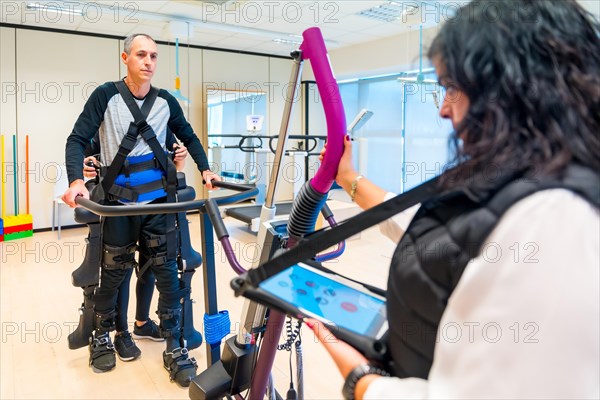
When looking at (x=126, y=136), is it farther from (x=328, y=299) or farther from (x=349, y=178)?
(x=328, y=299)

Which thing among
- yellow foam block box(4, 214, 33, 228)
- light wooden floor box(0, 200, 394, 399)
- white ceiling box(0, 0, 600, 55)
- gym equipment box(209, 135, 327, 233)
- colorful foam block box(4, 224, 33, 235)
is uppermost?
white ceiling box(0, 0, 600, 55)

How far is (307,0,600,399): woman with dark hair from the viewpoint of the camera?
65 centimetres

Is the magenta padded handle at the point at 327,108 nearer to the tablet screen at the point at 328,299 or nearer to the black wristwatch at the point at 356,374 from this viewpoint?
the tablet screen at the point at 328,299

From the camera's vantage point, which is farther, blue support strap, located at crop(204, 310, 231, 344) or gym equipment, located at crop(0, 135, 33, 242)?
gym equipment, located at crop(0, 135, 33, 242)

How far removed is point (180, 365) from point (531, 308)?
236 centimetres

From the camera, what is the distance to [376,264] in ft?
15.9

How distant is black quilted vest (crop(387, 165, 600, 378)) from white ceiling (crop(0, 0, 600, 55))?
435 centimetres

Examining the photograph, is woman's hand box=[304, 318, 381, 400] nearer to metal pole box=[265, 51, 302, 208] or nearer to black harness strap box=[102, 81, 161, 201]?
metal pole box=[265, 51, 302, 208]

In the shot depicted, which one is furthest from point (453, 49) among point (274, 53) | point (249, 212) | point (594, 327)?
point (274, 53)

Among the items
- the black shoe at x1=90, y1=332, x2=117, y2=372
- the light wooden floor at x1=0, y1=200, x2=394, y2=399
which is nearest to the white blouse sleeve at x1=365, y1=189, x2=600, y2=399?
the light wooden floor at x1=0, y1=200, x2=394, y2=399

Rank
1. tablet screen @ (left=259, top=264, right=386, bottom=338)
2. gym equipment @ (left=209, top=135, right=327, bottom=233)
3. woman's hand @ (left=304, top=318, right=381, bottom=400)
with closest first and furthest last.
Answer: woman's hand @ (left=304, top=318, right=381, bottom=400) < tablet screen @ (left=259, top=264, right=386, bottom=338) < gym equipment @ (left=209, top=135, right=327, bottom=233)

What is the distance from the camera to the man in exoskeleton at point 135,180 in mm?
2520

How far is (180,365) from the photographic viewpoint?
2639 mm

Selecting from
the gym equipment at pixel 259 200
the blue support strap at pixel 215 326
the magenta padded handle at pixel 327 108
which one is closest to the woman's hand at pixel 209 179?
the blue support strap at pixel 215 326
